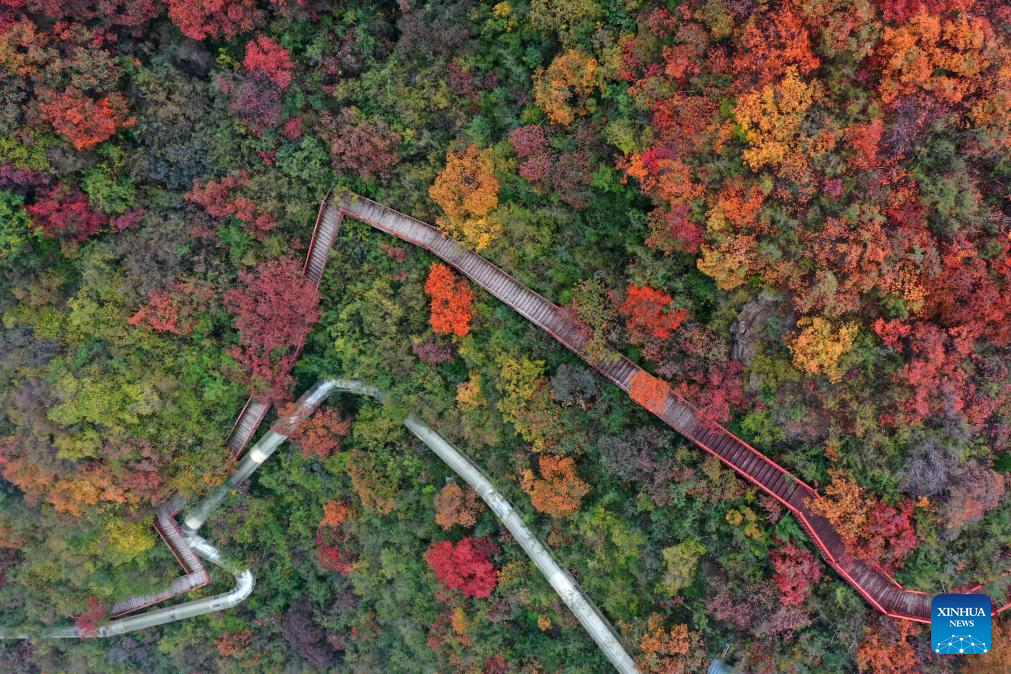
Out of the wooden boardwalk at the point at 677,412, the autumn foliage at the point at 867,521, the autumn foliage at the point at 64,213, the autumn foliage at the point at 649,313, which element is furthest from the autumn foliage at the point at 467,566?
the autumn foliage at the point at 64,213

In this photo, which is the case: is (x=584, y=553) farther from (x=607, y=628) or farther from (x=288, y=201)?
(x=288, y=201)

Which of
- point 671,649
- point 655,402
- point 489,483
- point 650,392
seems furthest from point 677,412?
point 489,483

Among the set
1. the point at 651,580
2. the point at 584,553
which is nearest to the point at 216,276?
the point at 584,553

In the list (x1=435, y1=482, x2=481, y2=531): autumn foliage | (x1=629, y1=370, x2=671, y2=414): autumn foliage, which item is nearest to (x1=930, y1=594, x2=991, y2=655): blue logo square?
(x1=629, y1=370, x2=671, y2=414): autumn foliage

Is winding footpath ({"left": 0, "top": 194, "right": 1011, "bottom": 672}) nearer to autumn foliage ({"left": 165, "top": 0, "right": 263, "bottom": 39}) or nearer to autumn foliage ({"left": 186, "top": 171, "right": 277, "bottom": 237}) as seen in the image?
autumn foliage ({"left": 186, "top": 171, "right": 277, "bottom": 237})

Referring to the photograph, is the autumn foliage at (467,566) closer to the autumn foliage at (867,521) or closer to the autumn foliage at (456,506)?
the autumn foliage at (456,506)
